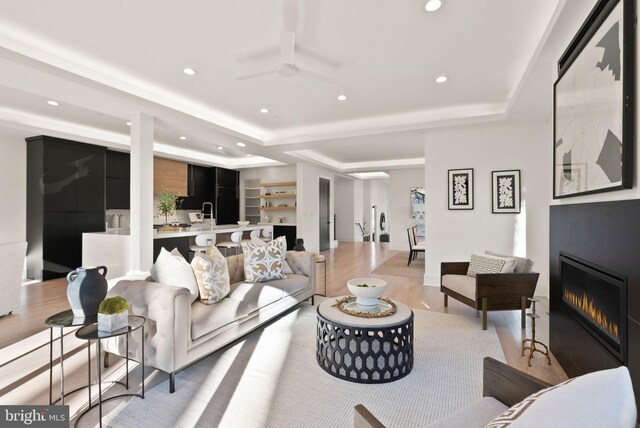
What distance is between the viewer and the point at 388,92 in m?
4.21

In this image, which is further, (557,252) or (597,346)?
(557,252)

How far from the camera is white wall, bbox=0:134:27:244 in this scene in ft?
18.1

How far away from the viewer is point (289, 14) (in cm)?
258

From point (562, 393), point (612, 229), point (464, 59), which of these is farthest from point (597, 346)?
point (464, 59)

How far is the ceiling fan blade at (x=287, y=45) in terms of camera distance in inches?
104

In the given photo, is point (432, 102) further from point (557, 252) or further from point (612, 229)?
point (612, 229)

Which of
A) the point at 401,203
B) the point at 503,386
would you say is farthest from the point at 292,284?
the point at 401,203

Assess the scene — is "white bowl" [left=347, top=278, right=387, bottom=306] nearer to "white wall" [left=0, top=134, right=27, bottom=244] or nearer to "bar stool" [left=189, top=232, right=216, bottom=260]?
"bar stool" [left=189, top=232, right=216, bottom=260]

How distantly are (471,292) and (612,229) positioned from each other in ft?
6.49

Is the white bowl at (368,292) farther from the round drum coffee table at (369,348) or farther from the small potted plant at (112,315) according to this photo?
the small potted plant at (112,315)

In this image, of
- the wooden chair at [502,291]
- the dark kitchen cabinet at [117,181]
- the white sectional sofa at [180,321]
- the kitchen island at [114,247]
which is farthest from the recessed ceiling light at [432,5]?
the dark kitchen cabinet at [117,181]

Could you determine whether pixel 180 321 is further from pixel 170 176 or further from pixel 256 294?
pixel 170 176

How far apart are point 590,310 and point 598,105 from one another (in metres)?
1.22

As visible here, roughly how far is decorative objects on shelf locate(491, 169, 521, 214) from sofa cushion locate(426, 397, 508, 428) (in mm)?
4148
